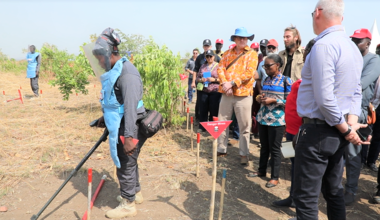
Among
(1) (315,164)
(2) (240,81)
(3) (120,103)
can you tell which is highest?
(2) (240,81)

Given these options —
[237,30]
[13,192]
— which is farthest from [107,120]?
[237,30]

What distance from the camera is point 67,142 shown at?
5.22 meters

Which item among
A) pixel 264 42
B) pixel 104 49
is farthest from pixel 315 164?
pixel 264 42

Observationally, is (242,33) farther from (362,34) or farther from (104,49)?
(104,49)

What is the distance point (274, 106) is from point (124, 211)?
7.68ft

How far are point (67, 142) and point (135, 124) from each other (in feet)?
10.6

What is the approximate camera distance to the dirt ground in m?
3.15

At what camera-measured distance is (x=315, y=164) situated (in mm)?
1999

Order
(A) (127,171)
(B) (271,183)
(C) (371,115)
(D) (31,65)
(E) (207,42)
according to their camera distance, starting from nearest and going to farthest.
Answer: (A) (127,171) < (C) (371,115) < (B) (271,183) < (E) (207,42) < (D) (31,65)

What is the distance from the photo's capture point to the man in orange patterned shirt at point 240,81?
13.6 ft

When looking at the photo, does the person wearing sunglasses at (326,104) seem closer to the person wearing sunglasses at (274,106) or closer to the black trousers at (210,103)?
the person wearing sunglasses at (274,106)

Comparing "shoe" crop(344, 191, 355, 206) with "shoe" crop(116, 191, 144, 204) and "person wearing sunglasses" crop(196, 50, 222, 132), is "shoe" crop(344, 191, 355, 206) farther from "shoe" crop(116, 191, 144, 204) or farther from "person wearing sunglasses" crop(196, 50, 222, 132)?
"person wearing sunglasses" crop(196, 50, 222, 132)

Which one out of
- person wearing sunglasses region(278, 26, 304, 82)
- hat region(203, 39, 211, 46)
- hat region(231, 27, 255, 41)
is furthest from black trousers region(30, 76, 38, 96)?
person wearing sunglasses region(278, 26, 304, 82)

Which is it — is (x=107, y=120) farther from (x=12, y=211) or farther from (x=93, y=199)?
(x=12, y=211)
